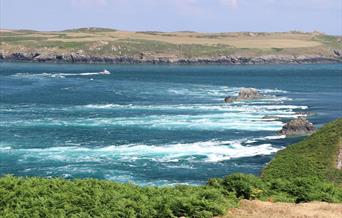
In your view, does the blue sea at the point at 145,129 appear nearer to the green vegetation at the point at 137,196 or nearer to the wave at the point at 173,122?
the wave at the point at 173,122

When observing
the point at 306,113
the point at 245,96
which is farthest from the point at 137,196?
the point at 245,96

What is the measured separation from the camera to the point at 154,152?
2559 inches

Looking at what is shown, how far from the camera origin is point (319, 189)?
3044 centimetres

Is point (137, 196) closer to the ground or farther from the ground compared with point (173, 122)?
farther from the ground

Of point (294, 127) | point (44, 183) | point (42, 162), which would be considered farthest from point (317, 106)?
point (44, 183)

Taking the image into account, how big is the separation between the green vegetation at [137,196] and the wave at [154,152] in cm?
3013

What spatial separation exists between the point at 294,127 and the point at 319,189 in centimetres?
4667

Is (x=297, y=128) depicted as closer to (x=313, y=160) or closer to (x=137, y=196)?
(x=313, y=160)

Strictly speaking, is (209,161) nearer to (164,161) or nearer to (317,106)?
(164,161)

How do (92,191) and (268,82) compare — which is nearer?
(92,191)

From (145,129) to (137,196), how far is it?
5339 centimetres

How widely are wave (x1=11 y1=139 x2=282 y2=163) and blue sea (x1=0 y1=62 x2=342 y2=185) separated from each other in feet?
0.33

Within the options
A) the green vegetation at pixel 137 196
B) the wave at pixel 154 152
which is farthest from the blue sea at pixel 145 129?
the green vegetation at pixel 137 196

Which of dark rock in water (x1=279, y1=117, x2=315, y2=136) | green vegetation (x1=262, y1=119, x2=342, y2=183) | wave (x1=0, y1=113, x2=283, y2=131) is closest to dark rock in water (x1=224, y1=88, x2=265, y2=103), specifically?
wave (x1=0, y1=113, x2=283, y2=131)
